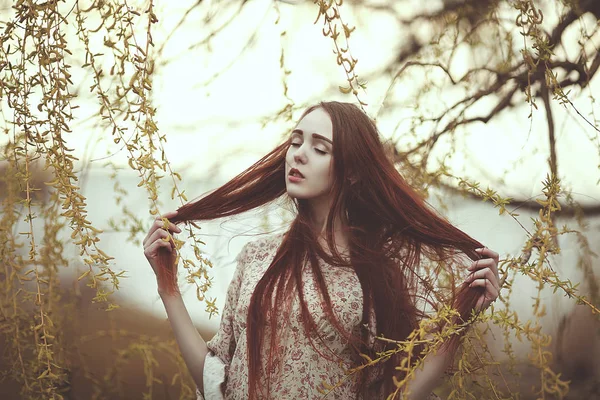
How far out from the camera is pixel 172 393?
2309 mm

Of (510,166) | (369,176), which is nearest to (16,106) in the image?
(369,176)

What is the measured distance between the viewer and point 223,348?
1536 mm

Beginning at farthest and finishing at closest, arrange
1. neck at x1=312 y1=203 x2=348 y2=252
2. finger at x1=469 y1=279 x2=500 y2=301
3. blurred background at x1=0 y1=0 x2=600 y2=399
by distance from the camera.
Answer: blurred background at x1=0 y1=0 x2=600 y2=399 < neck at x1=312 y1=203 x2=348 y2=252 < finger at x1=469 y1=279 x2=500 y2=301

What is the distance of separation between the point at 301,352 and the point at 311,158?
0.37m

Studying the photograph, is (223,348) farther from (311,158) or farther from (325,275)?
(311,158)

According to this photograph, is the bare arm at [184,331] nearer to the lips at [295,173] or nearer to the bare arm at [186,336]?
the bare arm at [186,336]

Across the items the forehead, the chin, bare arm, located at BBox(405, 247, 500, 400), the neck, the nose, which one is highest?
the forehead

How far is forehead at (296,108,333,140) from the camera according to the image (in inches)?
58.4

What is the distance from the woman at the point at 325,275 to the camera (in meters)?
1.42

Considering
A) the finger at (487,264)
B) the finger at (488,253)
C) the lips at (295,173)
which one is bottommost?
the finger at (487,264)

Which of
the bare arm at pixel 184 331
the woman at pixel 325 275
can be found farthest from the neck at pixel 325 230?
the bare arm at pixel 184 331

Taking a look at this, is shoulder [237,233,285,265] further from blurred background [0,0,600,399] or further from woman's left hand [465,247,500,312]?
woman's left hand [465,247,500,312]

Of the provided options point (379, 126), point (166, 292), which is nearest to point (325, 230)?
point (166, 292)

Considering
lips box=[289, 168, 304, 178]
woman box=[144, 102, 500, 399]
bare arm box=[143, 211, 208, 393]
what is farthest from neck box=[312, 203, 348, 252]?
bare arm box=[143, 211, 208, 393]
